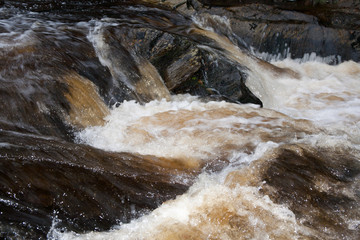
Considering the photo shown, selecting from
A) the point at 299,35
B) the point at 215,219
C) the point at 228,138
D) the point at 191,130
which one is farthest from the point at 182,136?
the point at 299,35

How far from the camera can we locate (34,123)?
164 inches

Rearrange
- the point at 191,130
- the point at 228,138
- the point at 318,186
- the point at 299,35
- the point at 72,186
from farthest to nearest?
1. the point at 299,35
2. the point at 191,130
3. the point at 228,138
4. the point at 318,186
5. the point at 72,186

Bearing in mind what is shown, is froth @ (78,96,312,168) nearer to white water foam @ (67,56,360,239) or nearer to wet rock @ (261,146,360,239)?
white water foam @ (67,56,360,239)

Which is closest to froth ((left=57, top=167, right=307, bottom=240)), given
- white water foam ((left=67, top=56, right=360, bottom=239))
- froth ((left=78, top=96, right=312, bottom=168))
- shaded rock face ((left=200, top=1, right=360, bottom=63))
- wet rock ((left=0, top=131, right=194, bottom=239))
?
white water foam ((left=67, top=56, right=360, bottom=239))

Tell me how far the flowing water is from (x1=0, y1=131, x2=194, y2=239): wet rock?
21 mm

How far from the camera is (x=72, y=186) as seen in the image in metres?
2.94

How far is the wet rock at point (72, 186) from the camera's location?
261 cm

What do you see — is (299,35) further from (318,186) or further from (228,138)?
(318,186)

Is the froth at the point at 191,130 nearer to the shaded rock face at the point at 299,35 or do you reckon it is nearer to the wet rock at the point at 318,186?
the wet rock at the point at 318,186

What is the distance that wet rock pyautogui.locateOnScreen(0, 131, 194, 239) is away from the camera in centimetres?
261

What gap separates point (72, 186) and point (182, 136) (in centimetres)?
185

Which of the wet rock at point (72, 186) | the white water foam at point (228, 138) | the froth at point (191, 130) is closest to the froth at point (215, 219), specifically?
the white water foam at point (228, 138)

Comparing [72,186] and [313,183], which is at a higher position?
[72,186]

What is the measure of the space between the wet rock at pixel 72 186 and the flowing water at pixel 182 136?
21mm
